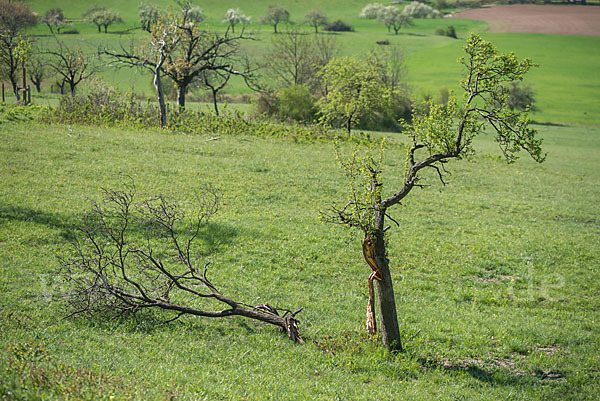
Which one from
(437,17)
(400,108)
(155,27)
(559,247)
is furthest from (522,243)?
(437,17)

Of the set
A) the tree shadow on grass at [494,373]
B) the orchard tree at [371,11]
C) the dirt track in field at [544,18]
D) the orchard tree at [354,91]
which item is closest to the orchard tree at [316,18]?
the orchard tree at [371,11]

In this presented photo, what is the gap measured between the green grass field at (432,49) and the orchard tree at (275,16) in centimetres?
164

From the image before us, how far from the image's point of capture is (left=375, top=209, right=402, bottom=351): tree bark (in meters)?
9.10

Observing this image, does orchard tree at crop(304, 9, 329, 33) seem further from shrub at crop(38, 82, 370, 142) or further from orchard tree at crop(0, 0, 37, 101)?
shrub at crop(38, 82, 370, 142)

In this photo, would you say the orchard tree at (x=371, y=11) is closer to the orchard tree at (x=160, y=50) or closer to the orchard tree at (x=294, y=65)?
the orchard tree at (x=294, y=65)

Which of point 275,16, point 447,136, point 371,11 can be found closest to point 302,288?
point 447,136

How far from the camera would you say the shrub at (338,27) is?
4592 inches

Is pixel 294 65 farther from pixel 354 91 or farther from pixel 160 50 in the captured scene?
pixel 160 50

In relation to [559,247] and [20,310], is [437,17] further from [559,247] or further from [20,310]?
[20,310]

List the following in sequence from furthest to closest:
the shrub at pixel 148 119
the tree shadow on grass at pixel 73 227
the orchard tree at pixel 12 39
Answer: the orchard tree at pixel 12 39 < the shrub at pixel 148 119 < the tree shadow on grass at pixel 73 227

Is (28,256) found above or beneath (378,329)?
above

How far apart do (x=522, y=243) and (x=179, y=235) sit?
11.0 m

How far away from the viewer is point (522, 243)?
16.6 meters

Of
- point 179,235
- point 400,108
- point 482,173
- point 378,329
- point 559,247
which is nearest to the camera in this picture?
point 378,329
